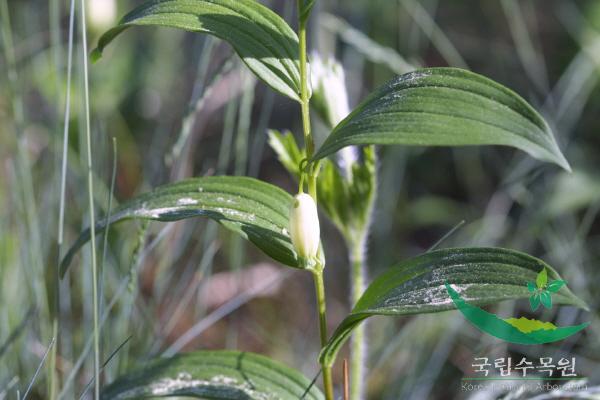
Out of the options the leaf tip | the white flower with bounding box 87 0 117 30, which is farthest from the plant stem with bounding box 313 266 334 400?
the white flower with bounding box 87 0 117 30

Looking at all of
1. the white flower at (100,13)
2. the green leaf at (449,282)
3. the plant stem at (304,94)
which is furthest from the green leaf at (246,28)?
the white flower at (100,13)

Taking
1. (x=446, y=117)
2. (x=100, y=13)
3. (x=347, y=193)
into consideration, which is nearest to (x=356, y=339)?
(x=347, y=193)

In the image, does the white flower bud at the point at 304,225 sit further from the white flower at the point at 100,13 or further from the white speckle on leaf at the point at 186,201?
the white flower at the point at 100,13

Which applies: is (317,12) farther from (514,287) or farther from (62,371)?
(514,287)

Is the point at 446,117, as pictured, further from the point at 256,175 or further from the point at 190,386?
the point at 256,175

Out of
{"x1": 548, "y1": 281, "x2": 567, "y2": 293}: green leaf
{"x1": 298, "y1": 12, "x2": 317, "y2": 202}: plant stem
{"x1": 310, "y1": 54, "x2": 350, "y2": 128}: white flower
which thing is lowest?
{"x1": 548, "y1": 281, "x2": 567, "y2": 293}: green leaf

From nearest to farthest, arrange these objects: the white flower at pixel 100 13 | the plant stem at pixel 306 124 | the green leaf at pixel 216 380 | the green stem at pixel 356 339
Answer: the plant stem at pixel 306 124 < the green leaf at pixel 216 380 < the green stem at pixel 356 339 < the white flower at pixel 100 13

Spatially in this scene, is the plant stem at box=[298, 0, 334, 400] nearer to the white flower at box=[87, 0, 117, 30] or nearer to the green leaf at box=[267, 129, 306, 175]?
the green leaf at box=[267, 129, 306, 175]

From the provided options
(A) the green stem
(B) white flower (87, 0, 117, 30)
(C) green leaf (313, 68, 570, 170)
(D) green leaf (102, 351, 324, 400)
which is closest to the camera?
(C) green leaf (313, 68, 570, 170)
